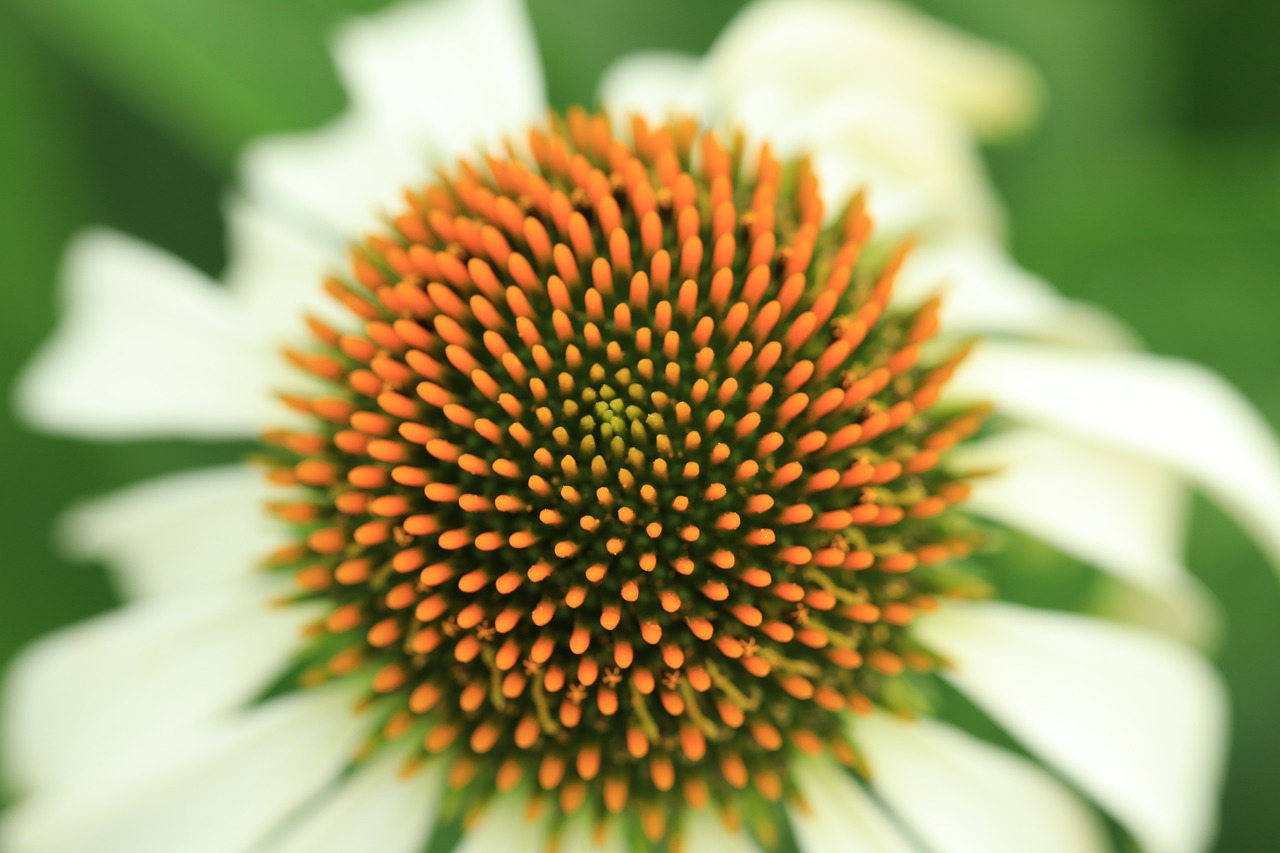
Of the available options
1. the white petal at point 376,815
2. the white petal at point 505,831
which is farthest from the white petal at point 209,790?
the white petal at point 505,831

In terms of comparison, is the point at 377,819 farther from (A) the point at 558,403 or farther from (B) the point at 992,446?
(B) the point at 992,446

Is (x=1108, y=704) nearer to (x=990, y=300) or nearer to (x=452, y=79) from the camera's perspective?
(x=990, y=300)

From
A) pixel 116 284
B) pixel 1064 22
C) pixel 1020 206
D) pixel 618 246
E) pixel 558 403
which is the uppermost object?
pixel 1064 22

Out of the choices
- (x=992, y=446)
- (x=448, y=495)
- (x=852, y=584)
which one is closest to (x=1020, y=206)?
(x=992, y=446)

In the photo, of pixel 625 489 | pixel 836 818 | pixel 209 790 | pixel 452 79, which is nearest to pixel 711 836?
pixel 836 818

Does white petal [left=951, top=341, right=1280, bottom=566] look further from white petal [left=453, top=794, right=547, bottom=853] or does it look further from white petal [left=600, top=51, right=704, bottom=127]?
white petal [left=453, top=794, right=547, bottom=853]
